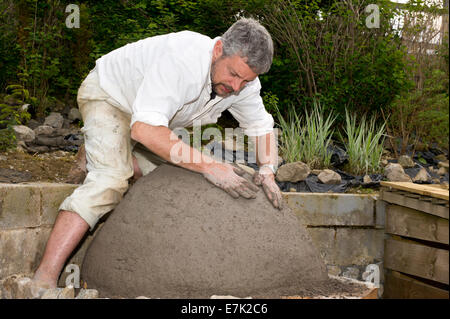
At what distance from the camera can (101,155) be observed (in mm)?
3074

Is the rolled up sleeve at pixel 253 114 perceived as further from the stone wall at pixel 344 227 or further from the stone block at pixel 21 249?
the stone block at pixel 21 249

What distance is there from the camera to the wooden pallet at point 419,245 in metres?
1.83

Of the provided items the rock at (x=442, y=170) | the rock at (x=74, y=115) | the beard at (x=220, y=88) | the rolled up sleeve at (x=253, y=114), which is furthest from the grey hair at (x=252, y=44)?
the rock at (x=74, y=115)

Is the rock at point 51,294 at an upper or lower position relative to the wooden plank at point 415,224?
lower

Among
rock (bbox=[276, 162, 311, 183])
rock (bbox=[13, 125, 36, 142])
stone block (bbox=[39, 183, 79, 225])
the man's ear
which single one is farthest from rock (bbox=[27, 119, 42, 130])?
the man's ear

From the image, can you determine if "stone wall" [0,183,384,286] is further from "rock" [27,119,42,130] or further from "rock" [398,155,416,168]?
"rock" [27,119,42,130]

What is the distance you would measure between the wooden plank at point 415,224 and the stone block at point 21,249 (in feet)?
7.64

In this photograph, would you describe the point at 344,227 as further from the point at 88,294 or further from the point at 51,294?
the point at 51,294

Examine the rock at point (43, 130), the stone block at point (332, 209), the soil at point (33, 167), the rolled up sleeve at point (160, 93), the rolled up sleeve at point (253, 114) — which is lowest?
the stone block at point (332, 209)

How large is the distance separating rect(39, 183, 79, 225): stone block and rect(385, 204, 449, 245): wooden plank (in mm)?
2217
